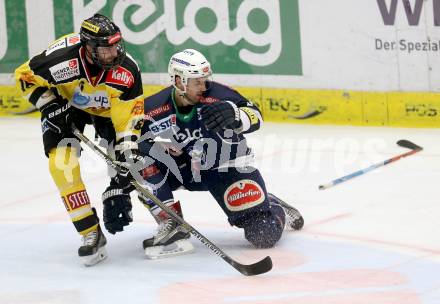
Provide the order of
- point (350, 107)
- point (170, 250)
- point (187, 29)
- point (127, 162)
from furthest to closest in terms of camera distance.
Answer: point (187, 29), point (350, 107), point (170, 250), point (127, 162)

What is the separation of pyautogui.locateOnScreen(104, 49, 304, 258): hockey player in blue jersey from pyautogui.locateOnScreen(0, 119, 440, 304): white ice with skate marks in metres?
0.11

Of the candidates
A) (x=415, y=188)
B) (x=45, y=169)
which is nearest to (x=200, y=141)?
(x=415, y=188)

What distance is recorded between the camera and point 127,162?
5.67 m

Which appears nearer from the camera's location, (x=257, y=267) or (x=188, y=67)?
(x=257, y=267)

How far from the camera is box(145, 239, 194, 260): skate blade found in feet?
19.3

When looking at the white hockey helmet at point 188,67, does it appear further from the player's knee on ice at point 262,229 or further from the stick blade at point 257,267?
the stick blade at point 257,267

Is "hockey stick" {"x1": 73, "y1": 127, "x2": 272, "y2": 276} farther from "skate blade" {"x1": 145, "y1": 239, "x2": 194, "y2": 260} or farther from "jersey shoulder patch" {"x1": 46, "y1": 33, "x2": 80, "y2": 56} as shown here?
"jersey shoulder patch" {"x1": 46, "y1": 33, "x2": 80, "y2": 56}

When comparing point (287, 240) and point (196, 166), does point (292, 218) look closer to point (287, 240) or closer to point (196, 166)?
point (287, 240)

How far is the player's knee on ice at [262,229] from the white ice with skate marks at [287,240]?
6 centimetres

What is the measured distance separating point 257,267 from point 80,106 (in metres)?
1.22

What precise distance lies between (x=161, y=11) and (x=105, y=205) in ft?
12.8

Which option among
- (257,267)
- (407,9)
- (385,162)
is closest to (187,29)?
(407,9)

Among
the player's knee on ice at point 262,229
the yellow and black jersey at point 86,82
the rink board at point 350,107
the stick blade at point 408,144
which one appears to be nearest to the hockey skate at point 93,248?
the yellow and black jersey at point 86,82

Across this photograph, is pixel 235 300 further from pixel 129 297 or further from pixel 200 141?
pixel 200 141
